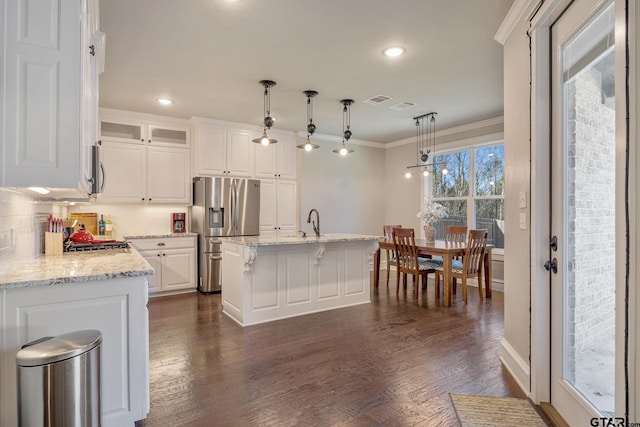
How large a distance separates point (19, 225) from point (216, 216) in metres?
3.11

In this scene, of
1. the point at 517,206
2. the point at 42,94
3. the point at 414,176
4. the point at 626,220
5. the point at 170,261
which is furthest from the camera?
the point at 414,176

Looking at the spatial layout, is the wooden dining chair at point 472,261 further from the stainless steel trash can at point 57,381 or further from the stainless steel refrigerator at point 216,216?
the stainless steel trash can at point 57,381

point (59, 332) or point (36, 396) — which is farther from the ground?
point (59, 332)

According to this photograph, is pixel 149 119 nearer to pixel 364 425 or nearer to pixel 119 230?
pixel 119 230

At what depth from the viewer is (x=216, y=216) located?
522cm

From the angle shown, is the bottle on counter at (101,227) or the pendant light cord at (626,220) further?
the bottle on counter at (101,227)

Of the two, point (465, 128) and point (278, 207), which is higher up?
point (465, 128)

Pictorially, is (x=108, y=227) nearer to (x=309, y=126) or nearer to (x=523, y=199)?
(x=309, y=126)

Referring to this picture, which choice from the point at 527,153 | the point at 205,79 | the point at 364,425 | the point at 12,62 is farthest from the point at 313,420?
the point at 205,79

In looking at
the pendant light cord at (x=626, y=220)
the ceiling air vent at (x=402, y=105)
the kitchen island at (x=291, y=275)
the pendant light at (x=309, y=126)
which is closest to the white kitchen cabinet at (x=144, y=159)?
the kitchen island at (x=291, y=275)

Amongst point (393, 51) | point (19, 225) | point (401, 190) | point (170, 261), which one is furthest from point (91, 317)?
point (401, 190)

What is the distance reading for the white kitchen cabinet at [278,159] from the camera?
232 inches

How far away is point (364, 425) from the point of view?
1929 mm

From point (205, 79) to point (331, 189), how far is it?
3.40 m
